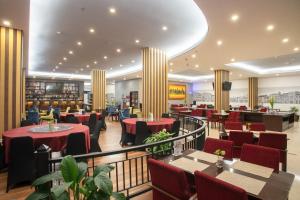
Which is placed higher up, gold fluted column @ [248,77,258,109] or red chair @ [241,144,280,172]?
gold fluted column @ [248,77,258,109]

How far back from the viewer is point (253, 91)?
55.5 feet

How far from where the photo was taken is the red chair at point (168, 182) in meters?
1.85

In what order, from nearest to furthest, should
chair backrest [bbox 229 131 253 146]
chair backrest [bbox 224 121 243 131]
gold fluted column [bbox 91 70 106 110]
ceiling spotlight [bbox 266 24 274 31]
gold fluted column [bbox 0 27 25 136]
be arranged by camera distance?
chair backrest [bbox 229 131 253 146], gold fluted column [bbox 0 27 25 136], ceiling spotlight [bbox 266 24 274 31], chair backrest [bbox 224 121 243 131], gold fluted column [bbox 91 70 106 110]

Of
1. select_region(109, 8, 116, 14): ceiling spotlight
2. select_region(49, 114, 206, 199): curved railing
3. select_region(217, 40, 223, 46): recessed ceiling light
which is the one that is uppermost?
select_region(109, 8, 116, 14): ceiling spotlight

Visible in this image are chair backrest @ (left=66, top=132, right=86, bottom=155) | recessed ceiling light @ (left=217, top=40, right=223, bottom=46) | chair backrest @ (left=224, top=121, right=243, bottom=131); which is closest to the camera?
chair backrest @ (left=66, top=132, right=86, bottom=155)

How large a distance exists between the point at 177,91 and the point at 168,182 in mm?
19268

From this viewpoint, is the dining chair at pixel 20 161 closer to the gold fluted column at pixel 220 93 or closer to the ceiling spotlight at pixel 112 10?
the ceiling spotlight at pixel 112 10

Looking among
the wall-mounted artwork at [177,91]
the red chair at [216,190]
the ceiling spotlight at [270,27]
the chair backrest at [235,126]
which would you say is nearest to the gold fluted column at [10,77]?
the red chair at [216,190]

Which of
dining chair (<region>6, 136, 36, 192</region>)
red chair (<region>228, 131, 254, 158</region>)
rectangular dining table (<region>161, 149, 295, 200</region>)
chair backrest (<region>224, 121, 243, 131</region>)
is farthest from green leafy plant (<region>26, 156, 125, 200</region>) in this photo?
chair backrest (<region>224, 121, 243, 131</region>)

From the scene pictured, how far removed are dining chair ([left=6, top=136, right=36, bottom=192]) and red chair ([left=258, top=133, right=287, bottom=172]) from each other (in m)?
4.61

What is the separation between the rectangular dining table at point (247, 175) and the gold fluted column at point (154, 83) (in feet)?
17.3

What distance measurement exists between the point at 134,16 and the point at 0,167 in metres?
4.79

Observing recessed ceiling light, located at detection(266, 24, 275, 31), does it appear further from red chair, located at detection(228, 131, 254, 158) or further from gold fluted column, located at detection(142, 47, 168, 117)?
gold fluted column, located at detection(142, 47, 168, 117)

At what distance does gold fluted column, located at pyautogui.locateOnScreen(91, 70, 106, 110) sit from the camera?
13.6m
